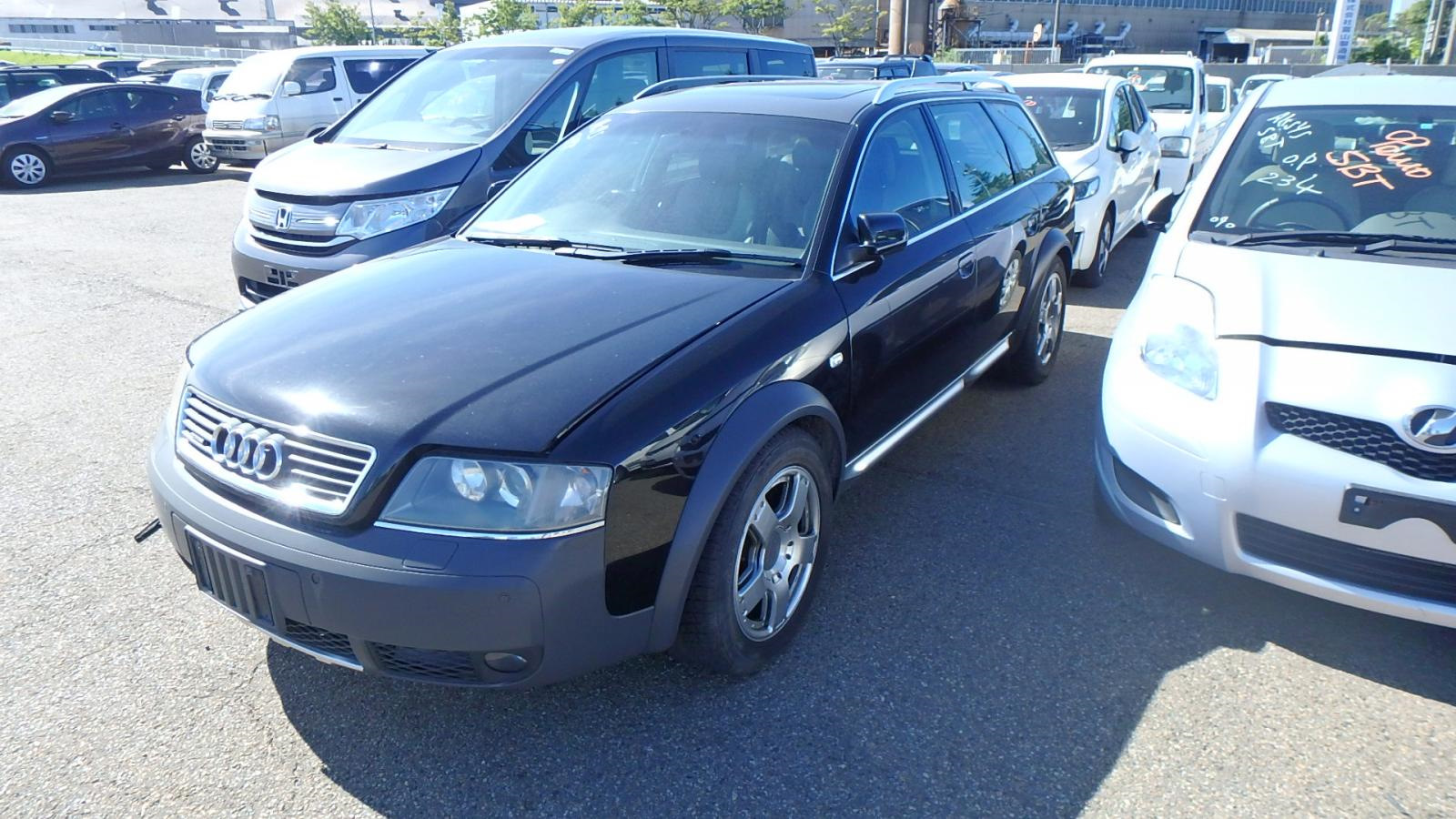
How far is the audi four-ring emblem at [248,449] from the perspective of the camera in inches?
96.3

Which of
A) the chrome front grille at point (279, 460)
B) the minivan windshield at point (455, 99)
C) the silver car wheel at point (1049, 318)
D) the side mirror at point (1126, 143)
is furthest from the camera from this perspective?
the side mirror at point (1126, 143)

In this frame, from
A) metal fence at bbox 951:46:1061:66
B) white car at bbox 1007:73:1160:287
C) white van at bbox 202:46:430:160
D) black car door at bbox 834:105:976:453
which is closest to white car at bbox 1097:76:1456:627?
black car door at bbox 834:105:976:453

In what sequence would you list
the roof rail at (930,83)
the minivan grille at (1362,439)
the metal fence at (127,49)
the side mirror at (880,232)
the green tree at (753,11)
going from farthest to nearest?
1. the metal fence at (127,49)
2. the green tree at (753,11)
3. the roof rail at (930,83)
4. the side mirror at (880,232)
5. the minivan grille at (1362,439)

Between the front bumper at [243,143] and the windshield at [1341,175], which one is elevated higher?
the windshield at [1341,175]

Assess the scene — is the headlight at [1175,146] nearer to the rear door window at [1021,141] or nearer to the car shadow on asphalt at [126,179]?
the rear door window at [1021,141]

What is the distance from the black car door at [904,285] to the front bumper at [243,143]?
40.2 ft

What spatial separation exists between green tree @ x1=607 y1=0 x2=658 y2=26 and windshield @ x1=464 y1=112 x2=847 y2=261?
124ft

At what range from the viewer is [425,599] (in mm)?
2238

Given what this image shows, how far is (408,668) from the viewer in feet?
7.88

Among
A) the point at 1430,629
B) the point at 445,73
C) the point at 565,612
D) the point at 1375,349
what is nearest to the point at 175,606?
the point at 565,612

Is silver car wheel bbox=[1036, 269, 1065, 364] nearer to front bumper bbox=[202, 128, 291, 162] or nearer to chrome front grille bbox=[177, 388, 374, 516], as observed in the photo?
chrome front grille bbox=[177, 388, 374, 516]

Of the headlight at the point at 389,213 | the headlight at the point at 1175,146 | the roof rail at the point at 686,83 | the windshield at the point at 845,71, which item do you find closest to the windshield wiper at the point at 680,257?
the roof rail at the point at 686,83

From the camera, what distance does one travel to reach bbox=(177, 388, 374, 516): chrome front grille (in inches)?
92.5

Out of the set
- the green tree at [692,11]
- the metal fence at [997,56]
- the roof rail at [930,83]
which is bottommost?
the roof rail at [930,83]
